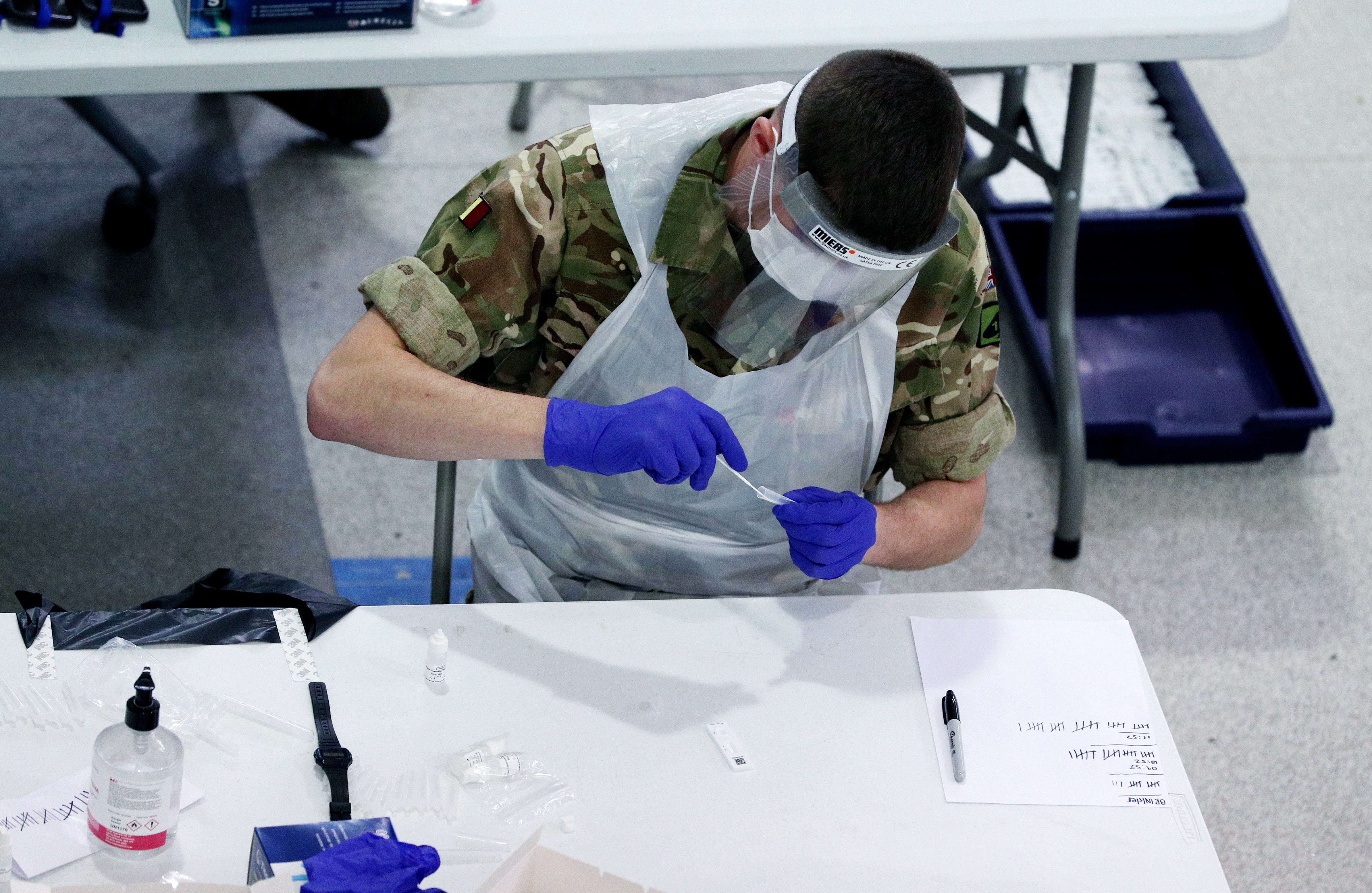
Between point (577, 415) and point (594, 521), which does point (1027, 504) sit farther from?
point (577, 415)

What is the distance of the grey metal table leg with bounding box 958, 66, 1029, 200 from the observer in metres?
2.35

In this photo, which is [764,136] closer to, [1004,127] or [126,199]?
[1004,127]

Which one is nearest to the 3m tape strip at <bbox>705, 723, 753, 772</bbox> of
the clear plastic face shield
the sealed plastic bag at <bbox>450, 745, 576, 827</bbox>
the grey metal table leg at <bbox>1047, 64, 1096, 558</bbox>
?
the sealed plastic bag at <bbox>450, 745, 576, 827</bbox>

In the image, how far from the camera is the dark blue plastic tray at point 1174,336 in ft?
7.84

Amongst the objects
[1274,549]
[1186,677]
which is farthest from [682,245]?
[1274,549]

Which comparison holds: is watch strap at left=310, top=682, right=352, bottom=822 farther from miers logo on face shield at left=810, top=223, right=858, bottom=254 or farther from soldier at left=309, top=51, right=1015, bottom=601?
miers logo on face shield at left=810, top=223, right=858, bottom=254

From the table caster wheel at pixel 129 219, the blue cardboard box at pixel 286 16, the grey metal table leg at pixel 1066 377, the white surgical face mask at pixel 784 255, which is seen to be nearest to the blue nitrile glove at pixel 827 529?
the white surgical face mask at pixel 784 255

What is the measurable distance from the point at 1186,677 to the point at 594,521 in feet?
3.91

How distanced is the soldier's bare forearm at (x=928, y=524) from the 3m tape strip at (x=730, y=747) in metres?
0.29

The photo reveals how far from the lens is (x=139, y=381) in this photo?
2.43m

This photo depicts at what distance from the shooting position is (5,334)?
2484 mm

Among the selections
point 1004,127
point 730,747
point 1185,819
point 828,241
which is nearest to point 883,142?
point 828,241

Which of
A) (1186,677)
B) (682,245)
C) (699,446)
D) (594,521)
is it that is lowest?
(1186,677)

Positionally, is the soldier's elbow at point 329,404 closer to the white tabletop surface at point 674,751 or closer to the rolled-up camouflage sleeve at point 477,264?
the rolled-up camouflage sleeve at point 477,264
